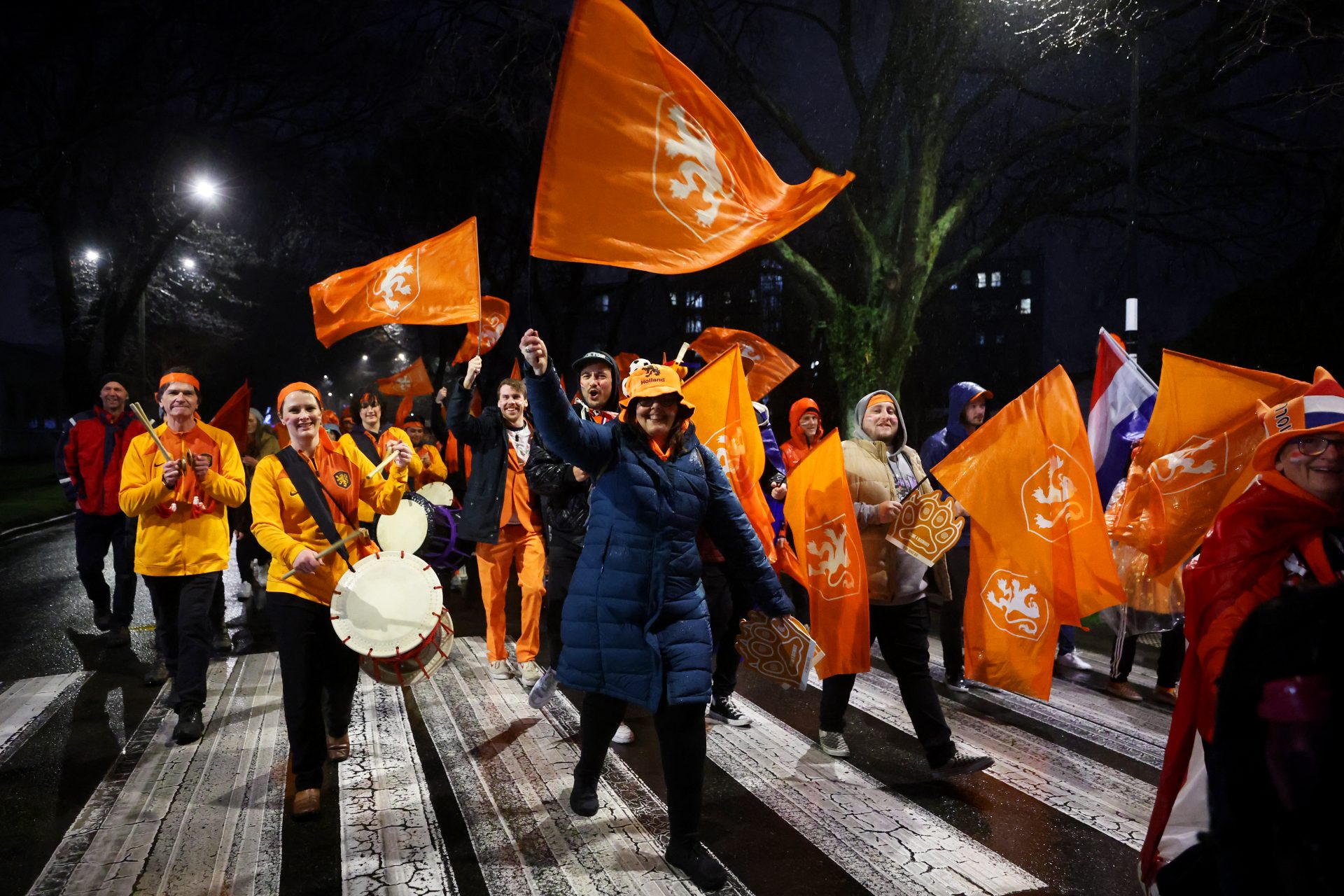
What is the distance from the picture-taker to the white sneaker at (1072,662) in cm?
691

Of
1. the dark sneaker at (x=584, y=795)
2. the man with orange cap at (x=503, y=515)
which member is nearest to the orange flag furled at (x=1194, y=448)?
the dark sneaker at (x=584, y=795)

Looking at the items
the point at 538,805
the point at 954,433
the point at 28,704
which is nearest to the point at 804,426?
the point at 954,433

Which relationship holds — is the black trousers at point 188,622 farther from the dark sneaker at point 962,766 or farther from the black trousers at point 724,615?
the dark sneaker at point 962,766

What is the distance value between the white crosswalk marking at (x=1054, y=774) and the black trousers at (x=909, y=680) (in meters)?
0.40

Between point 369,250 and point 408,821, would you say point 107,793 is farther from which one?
point 369,250

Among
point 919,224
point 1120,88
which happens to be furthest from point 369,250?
point 1120,88

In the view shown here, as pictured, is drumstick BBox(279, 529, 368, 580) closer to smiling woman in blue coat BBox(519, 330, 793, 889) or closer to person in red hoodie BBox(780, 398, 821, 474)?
smiling woman in blue coat BBox(519, 330, 793, 889)

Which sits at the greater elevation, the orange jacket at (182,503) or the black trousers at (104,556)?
the orange jacket at (182,503)

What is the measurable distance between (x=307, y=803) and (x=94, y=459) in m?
5.46

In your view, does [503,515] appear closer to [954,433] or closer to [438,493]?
[438,493]

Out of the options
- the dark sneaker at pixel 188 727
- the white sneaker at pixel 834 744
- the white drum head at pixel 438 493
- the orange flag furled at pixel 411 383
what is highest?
the orange flag furled at pixel 411 383

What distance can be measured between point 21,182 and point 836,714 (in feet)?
53.2

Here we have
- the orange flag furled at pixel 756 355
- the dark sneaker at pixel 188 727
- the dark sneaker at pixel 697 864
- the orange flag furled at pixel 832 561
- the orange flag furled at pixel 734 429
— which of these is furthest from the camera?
the orange flag furled at pixel 756 355

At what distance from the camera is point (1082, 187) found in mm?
15672
